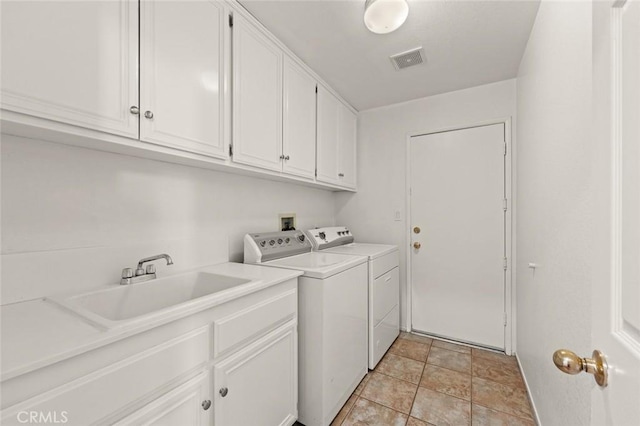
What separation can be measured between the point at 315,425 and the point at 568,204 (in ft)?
5.43

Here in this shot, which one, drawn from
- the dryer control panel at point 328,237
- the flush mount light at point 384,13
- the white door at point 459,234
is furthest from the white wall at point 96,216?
the white door at point 459,234

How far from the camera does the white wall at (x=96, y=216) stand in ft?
3.23

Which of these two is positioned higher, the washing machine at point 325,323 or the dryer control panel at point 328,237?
the dryer control panel at point 328,237

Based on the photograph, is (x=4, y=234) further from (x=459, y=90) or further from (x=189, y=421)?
(x=459, y=90)

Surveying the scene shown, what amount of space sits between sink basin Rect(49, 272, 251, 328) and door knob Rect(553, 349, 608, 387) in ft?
3.45

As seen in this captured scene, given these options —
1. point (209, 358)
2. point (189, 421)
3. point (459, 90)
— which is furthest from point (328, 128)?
point (189, 421)

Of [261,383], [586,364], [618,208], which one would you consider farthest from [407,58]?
[261,383]

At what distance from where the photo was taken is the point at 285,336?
138 cm

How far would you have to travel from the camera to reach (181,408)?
904 millimetres

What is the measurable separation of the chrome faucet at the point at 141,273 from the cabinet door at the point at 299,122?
93 cm

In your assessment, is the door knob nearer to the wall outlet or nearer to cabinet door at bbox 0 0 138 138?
cabinet door at bbox 0 0 138 138

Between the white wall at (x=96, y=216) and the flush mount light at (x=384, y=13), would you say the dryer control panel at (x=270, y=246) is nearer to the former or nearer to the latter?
the white wall at (x=96, y=216)

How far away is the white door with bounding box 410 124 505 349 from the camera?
238 centimetres

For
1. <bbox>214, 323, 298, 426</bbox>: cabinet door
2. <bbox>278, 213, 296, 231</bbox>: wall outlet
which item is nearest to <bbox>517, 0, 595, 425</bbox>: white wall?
<bbox>214, 323, 298, 426</bbox>: cabinet door
